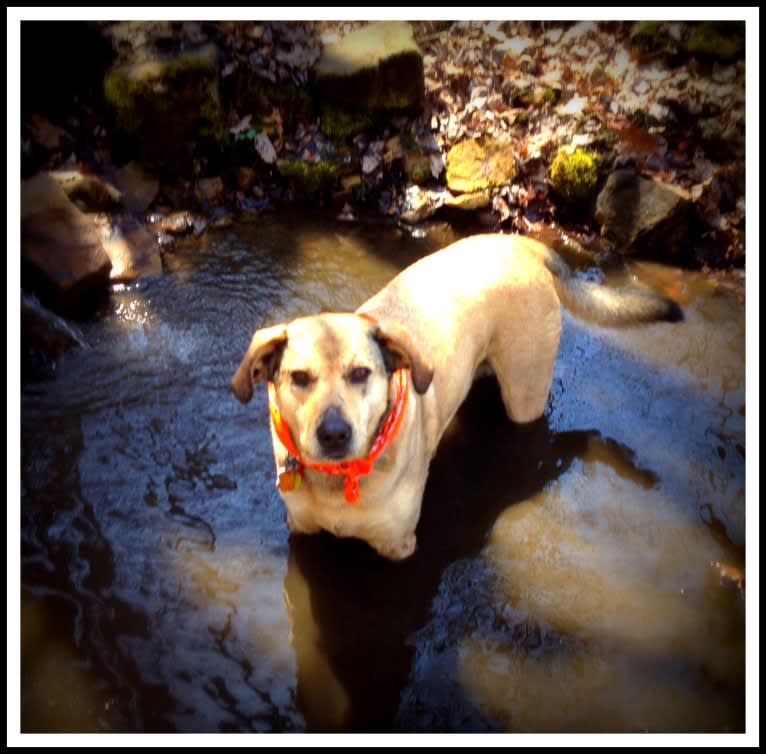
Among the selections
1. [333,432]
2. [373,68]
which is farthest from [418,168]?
[333,432]

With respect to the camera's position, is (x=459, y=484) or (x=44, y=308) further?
(x=44, y=308)

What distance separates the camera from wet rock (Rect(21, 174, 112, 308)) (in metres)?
5.73

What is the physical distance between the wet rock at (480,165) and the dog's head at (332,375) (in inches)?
177

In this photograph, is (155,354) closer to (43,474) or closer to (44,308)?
(44,308)

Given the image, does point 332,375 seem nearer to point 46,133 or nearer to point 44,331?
point 44,331

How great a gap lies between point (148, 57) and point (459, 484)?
529cm

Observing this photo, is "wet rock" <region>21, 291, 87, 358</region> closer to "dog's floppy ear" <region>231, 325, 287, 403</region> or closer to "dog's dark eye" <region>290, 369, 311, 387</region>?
"dog's floppy ear" <region>231, 325, 287, 403</region>

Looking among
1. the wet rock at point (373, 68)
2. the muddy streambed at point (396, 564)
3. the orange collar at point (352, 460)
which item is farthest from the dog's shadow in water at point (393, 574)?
the wet rock at point (373, 68)

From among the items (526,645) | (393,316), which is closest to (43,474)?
(393,316)

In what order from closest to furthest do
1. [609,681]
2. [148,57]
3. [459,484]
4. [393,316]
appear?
[609,681], [393,316], [459,484], [148,57]

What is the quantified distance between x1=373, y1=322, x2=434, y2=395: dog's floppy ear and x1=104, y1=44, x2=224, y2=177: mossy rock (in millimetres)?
4839

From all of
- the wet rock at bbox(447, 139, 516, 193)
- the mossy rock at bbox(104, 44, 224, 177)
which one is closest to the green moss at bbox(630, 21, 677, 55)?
the wet rock at bbox(447, 139, 516, 193)

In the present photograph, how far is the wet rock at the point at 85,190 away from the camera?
21.6 ft

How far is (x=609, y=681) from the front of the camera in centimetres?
362
